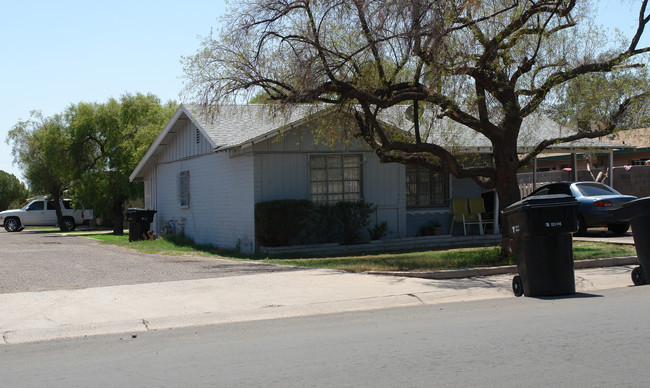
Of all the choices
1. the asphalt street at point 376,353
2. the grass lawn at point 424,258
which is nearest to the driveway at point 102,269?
the grass lawn at point 424,258

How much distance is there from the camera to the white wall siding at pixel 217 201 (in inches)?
693

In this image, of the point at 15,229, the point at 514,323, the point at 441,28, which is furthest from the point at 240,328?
the point at 15,229

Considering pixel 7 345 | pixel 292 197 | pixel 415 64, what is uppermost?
pixel 415 64

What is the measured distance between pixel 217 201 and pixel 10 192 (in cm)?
4956

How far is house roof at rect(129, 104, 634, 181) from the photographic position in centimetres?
1598

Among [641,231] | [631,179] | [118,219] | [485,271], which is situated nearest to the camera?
[641,231]

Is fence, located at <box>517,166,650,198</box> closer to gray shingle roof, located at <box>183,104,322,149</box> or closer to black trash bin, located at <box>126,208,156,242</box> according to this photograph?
gray shingle roof, located at <box>183,104,322,149</box>

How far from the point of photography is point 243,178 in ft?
58.3

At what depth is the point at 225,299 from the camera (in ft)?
32.5

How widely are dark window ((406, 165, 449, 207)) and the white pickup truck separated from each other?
24620mm

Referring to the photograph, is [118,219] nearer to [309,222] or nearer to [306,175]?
[306,175]

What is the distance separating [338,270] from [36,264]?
7.42 meters

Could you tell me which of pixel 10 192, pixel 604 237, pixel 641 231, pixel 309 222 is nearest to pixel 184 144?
pixel 309 222

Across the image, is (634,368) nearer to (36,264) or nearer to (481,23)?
(481,23)
